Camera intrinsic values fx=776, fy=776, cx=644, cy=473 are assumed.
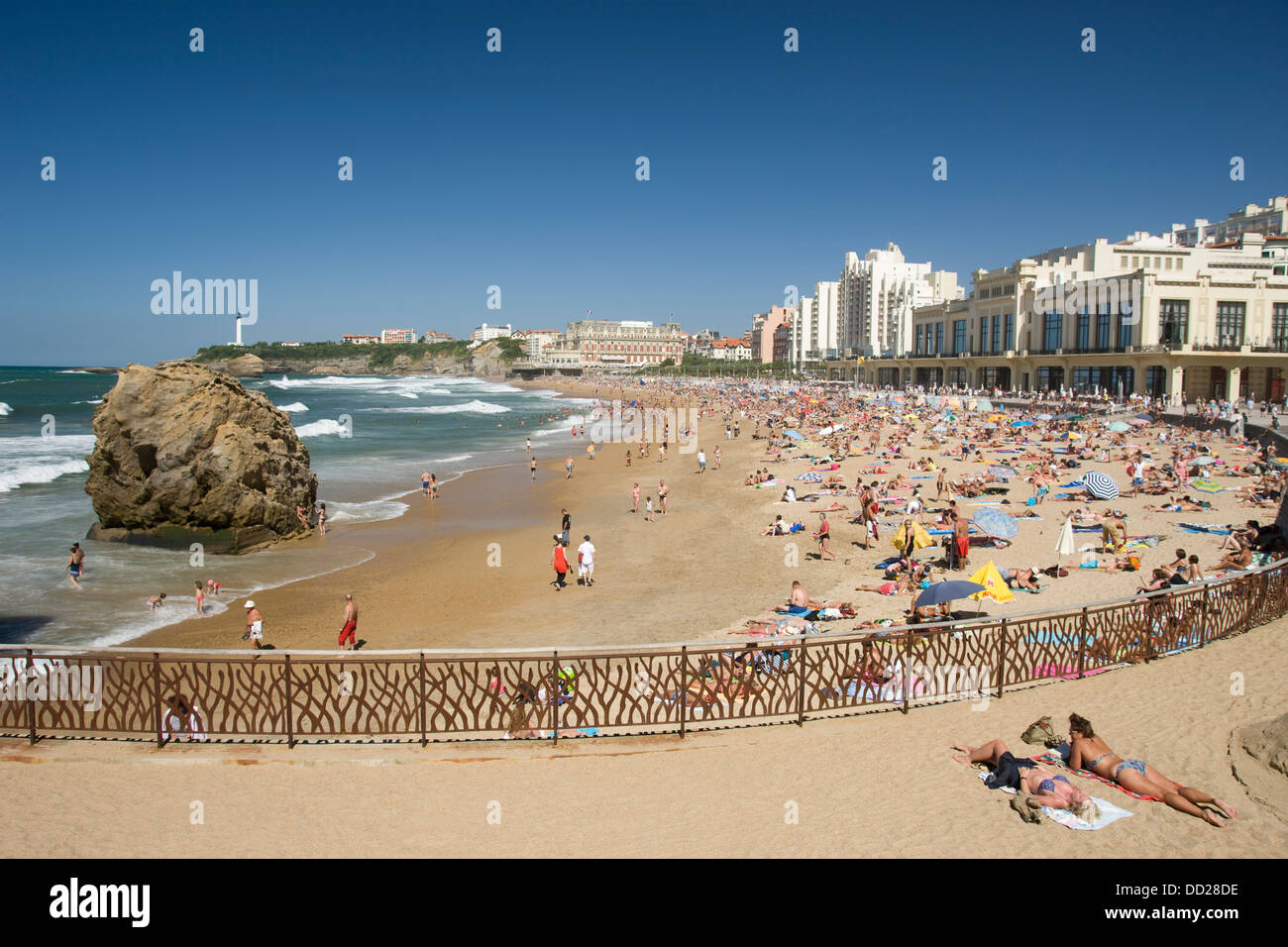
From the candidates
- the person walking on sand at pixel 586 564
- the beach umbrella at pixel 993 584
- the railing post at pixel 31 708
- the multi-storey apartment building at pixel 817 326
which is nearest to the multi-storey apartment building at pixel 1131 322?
the beach umbrella at pixel 993 584

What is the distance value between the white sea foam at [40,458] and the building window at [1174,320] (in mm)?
56501

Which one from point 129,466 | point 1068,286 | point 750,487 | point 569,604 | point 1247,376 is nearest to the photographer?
point 569,604

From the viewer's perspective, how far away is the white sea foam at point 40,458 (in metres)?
28.5

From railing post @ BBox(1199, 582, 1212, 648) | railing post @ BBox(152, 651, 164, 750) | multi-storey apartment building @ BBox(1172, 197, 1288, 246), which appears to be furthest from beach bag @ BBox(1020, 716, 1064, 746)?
multi-storey apartment building @ BBox(1172, 197, 1288, 246)

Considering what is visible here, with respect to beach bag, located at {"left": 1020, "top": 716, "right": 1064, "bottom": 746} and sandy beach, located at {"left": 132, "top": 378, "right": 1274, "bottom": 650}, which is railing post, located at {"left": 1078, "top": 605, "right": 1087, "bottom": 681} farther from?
beach bag, located at {"left": 1020, "top": 716, "right": 1064, "bottom": 746}

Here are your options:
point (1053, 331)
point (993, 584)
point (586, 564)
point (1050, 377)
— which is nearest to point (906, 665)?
point (993, 584)

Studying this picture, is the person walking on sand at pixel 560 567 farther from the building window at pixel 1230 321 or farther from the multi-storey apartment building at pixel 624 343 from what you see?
the multi-storey apartment building at pixel 624 343

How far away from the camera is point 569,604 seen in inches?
550

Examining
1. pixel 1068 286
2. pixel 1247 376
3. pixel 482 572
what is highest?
pixel 1068 286

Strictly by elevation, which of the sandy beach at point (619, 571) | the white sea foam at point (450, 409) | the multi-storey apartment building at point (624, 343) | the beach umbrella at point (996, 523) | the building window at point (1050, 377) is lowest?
the sandy beach at point (619, 571)

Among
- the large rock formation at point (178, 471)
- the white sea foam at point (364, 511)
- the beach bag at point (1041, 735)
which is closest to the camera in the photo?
the beach bag at point (1041, 735)
